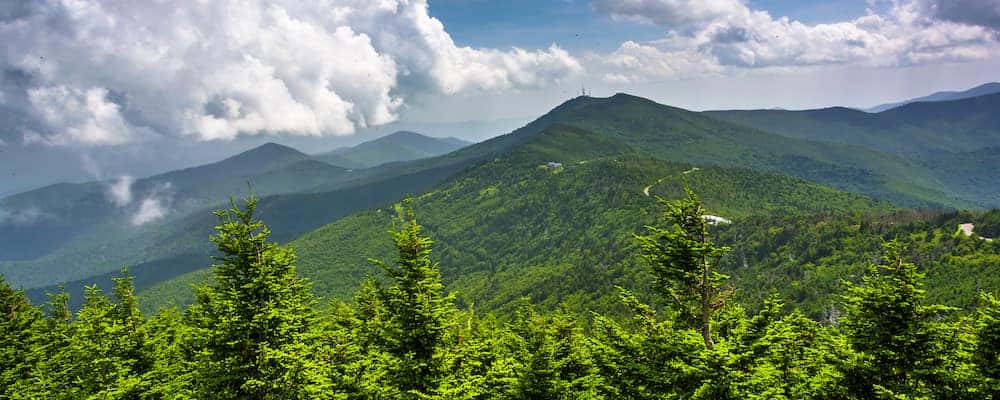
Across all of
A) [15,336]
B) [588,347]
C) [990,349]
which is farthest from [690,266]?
[15,336]

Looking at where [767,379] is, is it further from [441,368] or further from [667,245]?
[441,368]

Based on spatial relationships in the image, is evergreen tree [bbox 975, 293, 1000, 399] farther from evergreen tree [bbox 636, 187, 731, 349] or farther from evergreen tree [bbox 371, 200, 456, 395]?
evergreen tree [bbox 371, 200, 456, 395]

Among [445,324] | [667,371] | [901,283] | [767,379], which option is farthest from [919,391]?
[445,324]

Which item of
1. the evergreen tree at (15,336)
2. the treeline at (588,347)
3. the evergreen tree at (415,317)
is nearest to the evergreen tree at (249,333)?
the treeline at (588,347)

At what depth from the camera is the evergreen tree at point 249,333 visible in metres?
25.9

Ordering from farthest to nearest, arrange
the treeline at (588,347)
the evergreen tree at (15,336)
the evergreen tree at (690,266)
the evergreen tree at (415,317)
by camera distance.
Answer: the evergreen tree at (15,336), the evergreen tree at (415,317), the evergreen tree at (690,266), the treeline at (588,347)

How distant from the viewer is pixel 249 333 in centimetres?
2667

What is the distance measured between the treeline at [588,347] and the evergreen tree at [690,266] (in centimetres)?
7

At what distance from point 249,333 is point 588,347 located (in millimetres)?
21067

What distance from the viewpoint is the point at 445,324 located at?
27297 millimetres

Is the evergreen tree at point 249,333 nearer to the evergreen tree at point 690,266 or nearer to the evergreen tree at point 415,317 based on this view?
the evergreen tree at point 415,317

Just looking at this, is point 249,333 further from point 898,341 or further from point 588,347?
point 898,341

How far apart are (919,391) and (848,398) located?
2.78 metres

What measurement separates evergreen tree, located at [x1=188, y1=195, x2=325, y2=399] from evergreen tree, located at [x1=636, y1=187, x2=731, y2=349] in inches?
730
